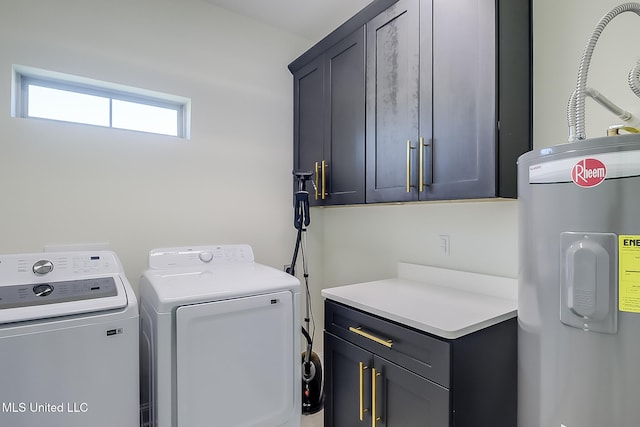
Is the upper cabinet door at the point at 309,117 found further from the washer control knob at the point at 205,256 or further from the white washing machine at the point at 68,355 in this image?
the white washing machine at the point at 68,355

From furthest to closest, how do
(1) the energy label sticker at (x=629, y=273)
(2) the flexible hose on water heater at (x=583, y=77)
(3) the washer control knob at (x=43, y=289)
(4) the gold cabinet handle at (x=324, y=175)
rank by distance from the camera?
(4) the gold cabinet handle at (x=324, y=175)
(3) the washer control knob at (x=43, y=289)
(2) the flexible hose on water heater at (x=583, y=77)
(1) the energy label sticker at (x=629, y=273)

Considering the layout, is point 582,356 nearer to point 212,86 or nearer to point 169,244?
point 169,244

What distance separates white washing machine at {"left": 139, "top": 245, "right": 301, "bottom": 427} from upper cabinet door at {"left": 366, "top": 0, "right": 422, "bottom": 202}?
2.44ft

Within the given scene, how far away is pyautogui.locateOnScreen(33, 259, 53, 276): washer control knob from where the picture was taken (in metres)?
1.45

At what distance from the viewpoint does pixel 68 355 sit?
1.12m

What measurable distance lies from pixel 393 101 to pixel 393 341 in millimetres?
1160

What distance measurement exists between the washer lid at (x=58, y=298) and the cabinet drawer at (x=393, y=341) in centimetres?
94

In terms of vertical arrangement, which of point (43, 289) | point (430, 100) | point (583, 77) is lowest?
point (43, 289)

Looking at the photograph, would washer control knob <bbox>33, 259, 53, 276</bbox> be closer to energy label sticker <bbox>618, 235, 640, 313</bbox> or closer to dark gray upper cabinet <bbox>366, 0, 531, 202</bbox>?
dark gray upper cabinet <bbox>366, 0, 531, 202</bbox>

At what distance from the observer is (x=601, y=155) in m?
0.75

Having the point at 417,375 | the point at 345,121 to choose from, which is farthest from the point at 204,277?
the point at 345,121

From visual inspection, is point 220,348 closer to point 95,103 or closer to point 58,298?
point 58,298

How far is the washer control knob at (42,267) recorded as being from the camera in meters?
1.45
